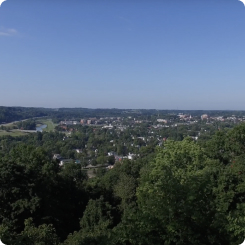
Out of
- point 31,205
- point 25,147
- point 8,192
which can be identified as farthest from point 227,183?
point 25,147

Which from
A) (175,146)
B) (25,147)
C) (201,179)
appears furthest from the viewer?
(25,147)

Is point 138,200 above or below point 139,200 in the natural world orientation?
below

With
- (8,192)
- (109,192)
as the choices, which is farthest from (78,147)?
(8,192)

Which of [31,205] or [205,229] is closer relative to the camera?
[205,229]

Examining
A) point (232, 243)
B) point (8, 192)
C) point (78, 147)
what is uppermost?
point (232, 243)

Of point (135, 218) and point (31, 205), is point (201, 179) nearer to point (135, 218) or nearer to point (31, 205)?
point (135, 218)

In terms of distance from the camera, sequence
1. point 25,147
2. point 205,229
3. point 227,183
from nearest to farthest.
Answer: point 205,229, point 227,183, point 25,147

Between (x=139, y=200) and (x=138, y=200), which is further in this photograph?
(x=138, y=200)

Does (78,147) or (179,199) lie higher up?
(179,199)
